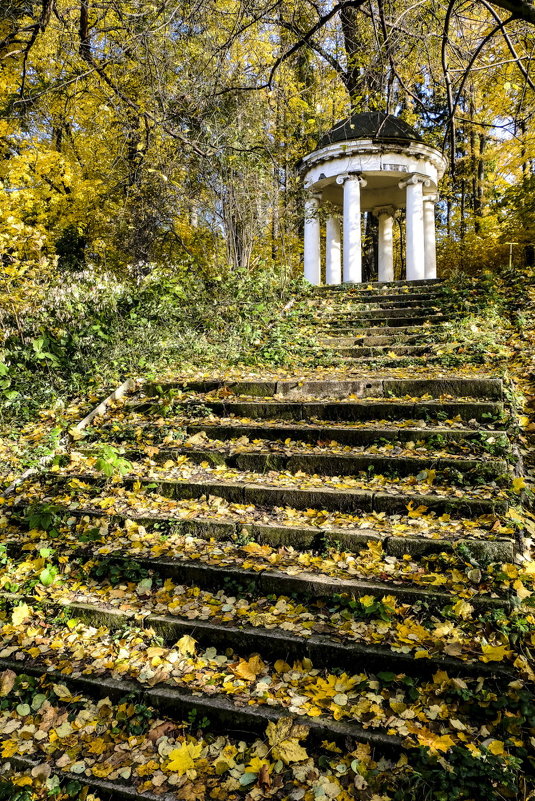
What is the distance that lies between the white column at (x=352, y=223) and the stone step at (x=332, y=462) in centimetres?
950

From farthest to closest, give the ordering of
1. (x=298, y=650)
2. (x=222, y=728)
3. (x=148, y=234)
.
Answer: (x=148, y=234) < (x=298, y=650) < (x=222, y=728)

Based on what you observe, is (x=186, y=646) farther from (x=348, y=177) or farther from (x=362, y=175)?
(x=362, y=175)

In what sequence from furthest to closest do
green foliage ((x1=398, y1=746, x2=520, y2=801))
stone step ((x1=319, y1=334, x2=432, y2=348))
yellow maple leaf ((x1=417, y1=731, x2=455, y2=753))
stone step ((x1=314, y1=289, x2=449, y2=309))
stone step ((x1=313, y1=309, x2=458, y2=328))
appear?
stone step ((x1=314, y1=289, x2=449, y2=309))
stone step ((x1=313, y1=309, x2=458, y2=328))
stone step ((x1=319, y1=334, x2=432, y2=348))
yellow maple leaf ((x1=417, y1=731, x2=455, y2=753))
green foliage ((x1=398, y1=746, x2=520, y2=801))

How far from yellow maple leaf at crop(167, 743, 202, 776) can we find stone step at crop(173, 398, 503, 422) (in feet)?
10.9

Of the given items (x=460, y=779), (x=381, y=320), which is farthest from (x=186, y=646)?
(x=381, y=320)

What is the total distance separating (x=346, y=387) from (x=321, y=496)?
7.09 feet

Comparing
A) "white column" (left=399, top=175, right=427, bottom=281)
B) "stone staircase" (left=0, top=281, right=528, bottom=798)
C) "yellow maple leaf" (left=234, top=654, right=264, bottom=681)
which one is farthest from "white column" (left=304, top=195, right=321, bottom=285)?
"yellow maple leaf" (left=234, top=654, right=264, bottom=681)

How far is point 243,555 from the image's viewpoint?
349 centimetres

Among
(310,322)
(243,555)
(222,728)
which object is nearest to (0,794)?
(222,728)

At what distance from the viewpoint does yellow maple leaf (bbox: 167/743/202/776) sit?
7.45 feet

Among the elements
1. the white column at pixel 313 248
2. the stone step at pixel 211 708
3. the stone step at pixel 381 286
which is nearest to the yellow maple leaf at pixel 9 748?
the stone step at pixel 211 708

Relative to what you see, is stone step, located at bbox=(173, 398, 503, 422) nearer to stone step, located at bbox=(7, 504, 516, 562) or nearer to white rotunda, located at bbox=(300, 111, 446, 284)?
stone step, located at bbox=(7, 504, 516, 562)

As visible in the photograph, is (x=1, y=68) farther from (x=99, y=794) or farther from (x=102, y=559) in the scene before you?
(x=99, y=794)

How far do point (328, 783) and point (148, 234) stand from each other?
1093 centimetres
